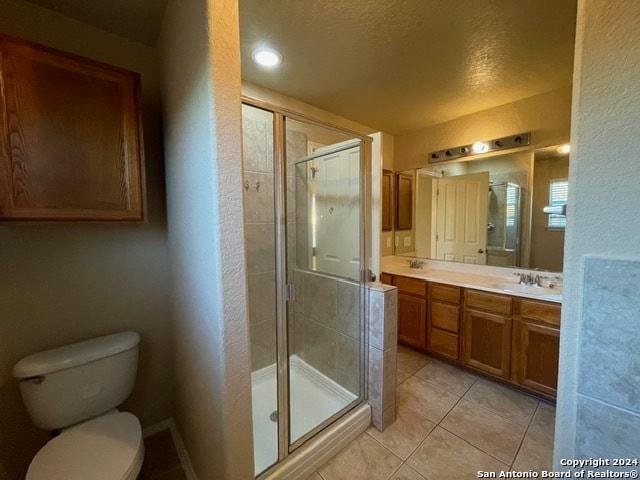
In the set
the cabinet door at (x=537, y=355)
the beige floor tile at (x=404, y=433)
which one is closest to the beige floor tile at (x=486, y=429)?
the beige floor tile at (x=404, y=433)

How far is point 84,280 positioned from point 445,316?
105 inches

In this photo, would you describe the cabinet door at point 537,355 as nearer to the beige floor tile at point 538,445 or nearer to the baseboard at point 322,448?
the beige floor tile at point 538,445

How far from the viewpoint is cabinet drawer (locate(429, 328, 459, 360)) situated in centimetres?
232

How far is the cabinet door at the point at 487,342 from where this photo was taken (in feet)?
6.65

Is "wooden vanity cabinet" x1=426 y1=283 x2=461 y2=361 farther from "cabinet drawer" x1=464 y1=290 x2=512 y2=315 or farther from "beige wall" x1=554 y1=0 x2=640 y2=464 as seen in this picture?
"beige wall" x1=554 y1=0 x2=640 y2=464

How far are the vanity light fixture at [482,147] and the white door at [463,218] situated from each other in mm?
→ 222

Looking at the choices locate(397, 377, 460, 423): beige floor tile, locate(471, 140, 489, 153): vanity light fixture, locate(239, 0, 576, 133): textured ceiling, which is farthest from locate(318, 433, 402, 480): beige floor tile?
locate(471, 140, 489, 153): vanity light fixture

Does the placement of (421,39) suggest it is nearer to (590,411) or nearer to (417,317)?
(590,411)

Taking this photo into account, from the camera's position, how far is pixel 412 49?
163cm

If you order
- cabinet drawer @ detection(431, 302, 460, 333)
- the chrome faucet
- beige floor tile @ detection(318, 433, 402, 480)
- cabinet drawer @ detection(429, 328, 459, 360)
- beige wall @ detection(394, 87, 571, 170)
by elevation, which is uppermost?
beige wall @ detection(394, 87, 571, 170)

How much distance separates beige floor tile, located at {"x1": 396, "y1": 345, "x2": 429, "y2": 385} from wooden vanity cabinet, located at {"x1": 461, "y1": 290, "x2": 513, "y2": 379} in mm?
386

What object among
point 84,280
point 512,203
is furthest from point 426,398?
point 84,280

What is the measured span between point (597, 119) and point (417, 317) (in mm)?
2280

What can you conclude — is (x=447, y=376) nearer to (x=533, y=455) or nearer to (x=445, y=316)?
(x=445, y=316)
